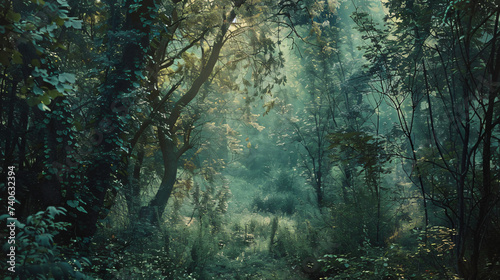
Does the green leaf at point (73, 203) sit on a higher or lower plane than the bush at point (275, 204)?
lower

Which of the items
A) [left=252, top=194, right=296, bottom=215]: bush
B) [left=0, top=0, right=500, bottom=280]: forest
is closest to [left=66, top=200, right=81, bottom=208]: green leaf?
[left=0, top=0, right=500, bottom=280]: forest

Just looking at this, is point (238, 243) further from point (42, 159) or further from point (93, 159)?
point (42, 159)

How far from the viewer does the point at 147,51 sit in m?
5.90

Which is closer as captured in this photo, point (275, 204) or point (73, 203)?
point (73, 203)

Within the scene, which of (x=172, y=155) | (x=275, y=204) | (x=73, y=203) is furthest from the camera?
(x=275, y=204)

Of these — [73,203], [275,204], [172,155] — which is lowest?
[73,203]

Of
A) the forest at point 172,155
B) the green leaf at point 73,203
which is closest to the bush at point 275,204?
the forest at point 172,155

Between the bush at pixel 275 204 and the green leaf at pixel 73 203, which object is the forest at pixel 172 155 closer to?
the green leaf at pixel 73 203

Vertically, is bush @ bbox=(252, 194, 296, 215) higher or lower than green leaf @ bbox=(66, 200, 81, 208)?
higher

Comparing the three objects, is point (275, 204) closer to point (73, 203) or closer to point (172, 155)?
point (172, 155)

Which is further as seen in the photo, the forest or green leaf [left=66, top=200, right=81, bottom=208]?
green leaf [left=66, top=200, right=81, bottom=208]

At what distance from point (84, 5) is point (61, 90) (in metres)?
6.34

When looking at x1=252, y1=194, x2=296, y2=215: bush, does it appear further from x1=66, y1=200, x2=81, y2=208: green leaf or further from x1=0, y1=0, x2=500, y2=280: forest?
x1=66, y1=200, x2=81, y2=208: green leaf

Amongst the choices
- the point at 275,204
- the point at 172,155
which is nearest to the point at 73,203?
the point at 172,155
